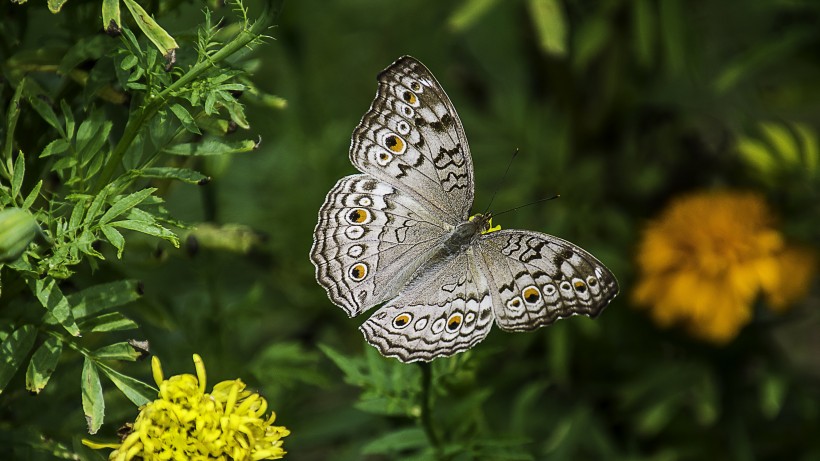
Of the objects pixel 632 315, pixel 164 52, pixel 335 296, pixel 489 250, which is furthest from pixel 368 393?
pixel 632 315

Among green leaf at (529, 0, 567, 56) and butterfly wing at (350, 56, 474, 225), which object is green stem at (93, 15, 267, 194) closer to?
butterfly wing at (350, 56, 474, 225)

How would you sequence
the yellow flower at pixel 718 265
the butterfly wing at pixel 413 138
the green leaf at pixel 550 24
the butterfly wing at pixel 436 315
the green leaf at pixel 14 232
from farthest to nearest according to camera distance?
1. the yellow flower at pixel 718 265
2. the green leaf at pixel 550 24
3. the butterfly wing at pixel 413 138
4. the butterfly wing at pixel 436 315
5. the green leaf at pixel 14 232

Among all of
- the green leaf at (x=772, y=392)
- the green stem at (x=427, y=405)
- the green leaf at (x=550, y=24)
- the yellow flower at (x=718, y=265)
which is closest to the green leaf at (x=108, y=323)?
the green stem at (x=427, y=405)

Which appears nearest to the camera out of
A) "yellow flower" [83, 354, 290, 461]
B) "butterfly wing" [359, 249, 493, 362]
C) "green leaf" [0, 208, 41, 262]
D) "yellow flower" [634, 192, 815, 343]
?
"green leaf" [0, 208, 41, 262]

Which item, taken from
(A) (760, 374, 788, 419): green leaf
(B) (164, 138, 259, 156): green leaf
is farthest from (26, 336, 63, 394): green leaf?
(A) (760, 374, 788, 419): green leaf

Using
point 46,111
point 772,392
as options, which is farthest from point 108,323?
point 772,392

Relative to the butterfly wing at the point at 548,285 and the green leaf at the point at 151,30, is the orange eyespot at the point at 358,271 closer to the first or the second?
the butterfly wing at the point at 548,285

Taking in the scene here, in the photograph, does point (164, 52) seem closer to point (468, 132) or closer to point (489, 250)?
point (489, 250)
